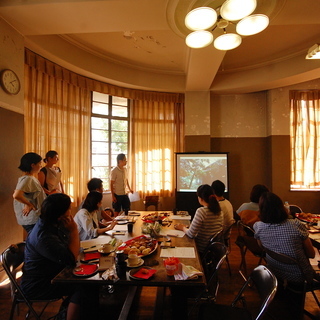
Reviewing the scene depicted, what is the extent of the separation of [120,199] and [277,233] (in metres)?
3.34

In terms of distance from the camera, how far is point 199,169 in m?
5.40

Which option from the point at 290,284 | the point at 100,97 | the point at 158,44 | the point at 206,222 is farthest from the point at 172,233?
the point at 100,97

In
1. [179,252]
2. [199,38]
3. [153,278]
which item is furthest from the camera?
Answer: [199,38]

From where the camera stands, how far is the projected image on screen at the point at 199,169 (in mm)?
5379

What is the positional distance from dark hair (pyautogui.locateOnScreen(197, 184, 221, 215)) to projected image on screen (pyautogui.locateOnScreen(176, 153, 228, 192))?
2.95 meters

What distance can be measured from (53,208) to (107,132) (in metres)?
3.96

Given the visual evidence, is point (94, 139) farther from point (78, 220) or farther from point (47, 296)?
point (47, 296)

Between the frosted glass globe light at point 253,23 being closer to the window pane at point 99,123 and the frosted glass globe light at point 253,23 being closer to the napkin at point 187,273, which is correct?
the napkin at point 187,273

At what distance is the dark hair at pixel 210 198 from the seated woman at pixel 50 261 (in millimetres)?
1340

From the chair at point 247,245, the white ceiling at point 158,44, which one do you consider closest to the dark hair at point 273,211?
the chair at point 247,245

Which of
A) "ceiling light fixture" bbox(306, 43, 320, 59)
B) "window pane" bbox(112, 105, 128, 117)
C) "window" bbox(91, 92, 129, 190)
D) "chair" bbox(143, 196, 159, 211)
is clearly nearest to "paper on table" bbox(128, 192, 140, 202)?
"chair" bbox(143, 196, 159, 211)

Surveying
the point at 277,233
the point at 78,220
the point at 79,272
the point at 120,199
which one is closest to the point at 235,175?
the point at 120,199

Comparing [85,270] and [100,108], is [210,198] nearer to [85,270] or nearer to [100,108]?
[85,270]

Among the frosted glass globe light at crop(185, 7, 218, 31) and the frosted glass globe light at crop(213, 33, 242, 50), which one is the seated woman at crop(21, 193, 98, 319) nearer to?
the frosted glass globe light at crop(185, 7, 218, 31)
